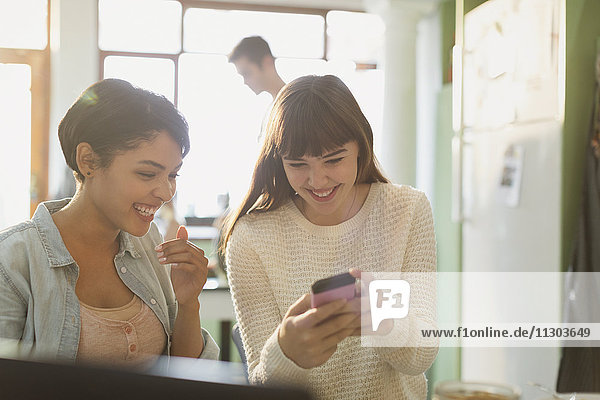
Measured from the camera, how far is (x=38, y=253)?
1045 millimetres

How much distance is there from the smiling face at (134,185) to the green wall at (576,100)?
178 centimetres

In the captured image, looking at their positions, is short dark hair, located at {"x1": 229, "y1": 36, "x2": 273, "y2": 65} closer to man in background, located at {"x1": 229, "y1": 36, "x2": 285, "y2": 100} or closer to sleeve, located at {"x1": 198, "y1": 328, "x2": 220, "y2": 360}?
man in background, located at {"x1": 229, "y1": 36, "x2": 285, "y2": 100}

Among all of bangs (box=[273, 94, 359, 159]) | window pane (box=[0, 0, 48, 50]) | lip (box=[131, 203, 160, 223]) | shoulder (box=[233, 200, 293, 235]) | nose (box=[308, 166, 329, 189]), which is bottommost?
shoulder (box=[233, 200, 293, 235])

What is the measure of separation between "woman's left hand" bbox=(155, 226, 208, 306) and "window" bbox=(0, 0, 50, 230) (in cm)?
338

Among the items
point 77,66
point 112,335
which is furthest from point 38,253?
point 77,66

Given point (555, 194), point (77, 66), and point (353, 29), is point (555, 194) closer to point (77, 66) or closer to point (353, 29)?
point (353, 29)

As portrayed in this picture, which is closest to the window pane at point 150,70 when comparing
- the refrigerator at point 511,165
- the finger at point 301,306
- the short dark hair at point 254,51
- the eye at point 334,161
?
the short dark hair at point 254,51

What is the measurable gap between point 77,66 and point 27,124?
1.83ft

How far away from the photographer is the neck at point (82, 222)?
3.67 feet

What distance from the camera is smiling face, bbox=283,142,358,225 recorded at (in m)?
1.15

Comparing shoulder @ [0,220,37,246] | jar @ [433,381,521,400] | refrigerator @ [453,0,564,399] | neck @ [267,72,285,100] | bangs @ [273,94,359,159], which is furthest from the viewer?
neck @ [267,72,285,100]

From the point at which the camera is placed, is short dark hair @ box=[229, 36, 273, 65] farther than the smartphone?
Yes

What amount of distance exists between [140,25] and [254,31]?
2.60ft

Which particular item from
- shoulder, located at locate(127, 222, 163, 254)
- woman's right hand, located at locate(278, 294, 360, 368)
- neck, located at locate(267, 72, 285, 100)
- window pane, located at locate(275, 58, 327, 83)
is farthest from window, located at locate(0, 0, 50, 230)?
woman's right hand, located at locate(278, 294, 360, 368)
